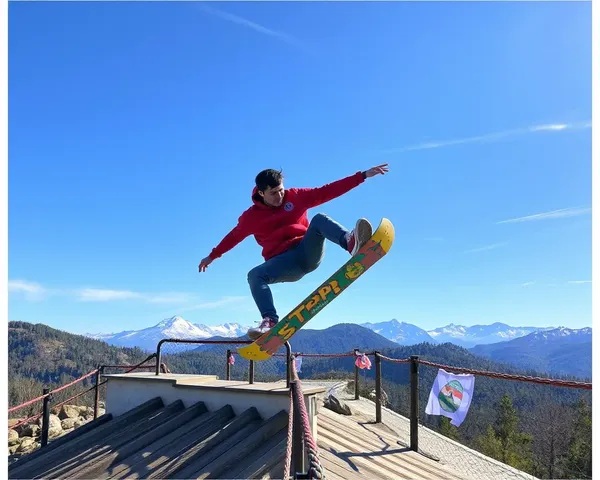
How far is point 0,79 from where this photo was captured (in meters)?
3.73

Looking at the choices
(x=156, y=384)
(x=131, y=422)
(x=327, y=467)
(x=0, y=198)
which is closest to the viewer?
(x=0, y=198)

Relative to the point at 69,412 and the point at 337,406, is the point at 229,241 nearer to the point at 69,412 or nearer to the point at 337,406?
the point at 337,406

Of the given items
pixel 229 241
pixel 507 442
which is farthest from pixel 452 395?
pixel 507 442

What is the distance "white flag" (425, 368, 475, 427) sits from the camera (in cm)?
525

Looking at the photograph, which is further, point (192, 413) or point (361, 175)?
point (192, 413)

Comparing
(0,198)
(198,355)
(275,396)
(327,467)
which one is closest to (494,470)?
(327,467)

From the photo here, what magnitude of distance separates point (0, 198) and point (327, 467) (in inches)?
146

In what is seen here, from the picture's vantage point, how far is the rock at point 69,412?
15.9 meters

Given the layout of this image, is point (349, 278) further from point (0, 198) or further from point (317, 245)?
point (0, 198)

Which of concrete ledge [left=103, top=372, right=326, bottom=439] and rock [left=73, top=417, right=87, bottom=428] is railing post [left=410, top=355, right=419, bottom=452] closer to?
concrete ledge [left=103, top=372, right=326, bottom=439]

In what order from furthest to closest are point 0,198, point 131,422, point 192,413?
point 131,422 → point 192,413 → point 0,198

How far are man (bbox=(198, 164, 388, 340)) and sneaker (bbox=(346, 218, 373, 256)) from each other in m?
0.25

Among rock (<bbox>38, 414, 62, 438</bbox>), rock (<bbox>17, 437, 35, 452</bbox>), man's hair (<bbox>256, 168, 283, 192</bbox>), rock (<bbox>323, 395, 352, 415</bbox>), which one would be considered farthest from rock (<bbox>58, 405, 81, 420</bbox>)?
man's hair (<bbox>256, 168, 283, 192</bbox>)

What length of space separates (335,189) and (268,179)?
69 centimetres
